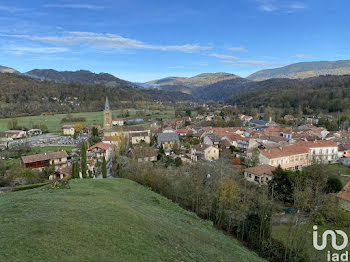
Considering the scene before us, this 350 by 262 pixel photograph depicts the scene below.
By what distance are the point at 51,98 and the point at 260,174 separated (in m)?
136

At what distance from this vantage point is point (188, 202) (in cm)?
2259

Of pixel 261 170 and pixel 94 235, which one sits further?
pixel 261 170

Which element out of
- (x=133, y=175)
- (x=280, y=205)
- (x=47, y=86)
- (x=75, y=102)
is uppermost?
(x=47, y=86)

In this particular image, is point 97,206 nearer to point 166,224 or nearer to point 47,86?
point 166,224

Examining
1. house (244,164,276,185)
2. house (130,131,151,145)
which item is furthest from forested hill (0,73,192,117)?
house (244,164,276,185)

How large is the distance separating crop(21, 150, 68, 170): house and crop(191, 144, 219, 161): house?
74.5ft

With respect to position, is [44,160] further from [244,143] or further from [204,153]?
[244,143]

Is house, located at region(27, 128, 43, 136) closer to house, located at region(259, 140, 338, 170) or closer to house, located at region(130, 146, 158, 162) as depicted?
house, located at region(130, 146, 158, 162)

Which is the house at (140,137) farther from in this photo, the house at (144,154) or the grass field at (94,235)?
the grass field at (94,235)

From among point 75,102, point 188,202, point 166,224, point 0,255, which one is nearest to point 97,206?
point 166,224

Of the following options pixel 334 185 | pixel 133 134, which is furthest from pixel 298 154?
pixel 133 134

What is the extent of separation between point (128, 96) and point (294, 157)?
14435cm

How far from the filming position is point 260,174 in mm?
30484

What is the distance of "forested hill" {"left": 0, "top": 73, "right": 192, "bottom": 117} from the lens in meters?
113
